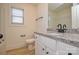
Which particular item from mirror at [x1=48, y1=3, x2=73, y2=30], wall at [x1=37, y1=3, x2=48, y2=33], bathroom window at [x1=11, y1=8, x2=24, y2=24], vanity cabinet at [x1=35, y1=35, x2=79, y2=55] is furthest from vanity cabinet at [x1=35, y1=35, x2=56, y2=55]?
bathroom window at [x1=11, y1=8, x2=24, y2=24]

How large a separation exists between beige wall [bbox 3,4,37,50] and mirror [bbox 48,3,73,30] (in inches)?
9.3

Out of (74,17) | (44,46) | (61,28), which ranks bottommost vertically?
→ (44,46)

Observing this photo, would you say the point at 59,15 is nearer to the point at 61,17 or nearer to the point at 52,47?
the point at 61,17

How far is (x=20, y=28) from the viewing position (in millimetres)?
1296

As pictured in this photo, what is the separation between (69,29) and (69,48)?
48cm

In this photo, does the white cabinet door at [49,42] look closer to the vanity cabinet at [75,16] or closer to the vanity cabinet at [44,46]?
the vanity cabinet at [44,46]

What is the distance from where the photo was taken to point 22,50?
1256mm

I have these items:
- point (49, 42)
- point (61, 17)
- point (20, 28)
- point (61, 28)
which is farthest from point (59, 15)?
point (20, 28)

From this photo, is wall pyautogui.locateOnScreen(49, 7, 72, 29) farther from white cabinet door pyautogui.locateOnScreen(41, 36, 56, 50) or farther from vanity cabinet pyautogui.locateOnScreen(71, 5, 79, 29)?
white cabinet door pyautogui.locateOnScreen(41, 36, 56, 50)

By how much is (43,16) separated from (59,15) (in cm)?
22

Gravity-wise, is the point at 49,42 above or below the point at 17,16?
Result: below

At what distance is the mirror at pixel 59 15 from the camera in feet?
4.15

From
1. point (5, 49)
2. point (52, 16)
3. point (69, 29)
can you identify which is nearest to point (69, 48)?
point (69, 29)

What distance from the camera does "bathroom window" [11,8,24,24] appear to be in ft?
4.21
